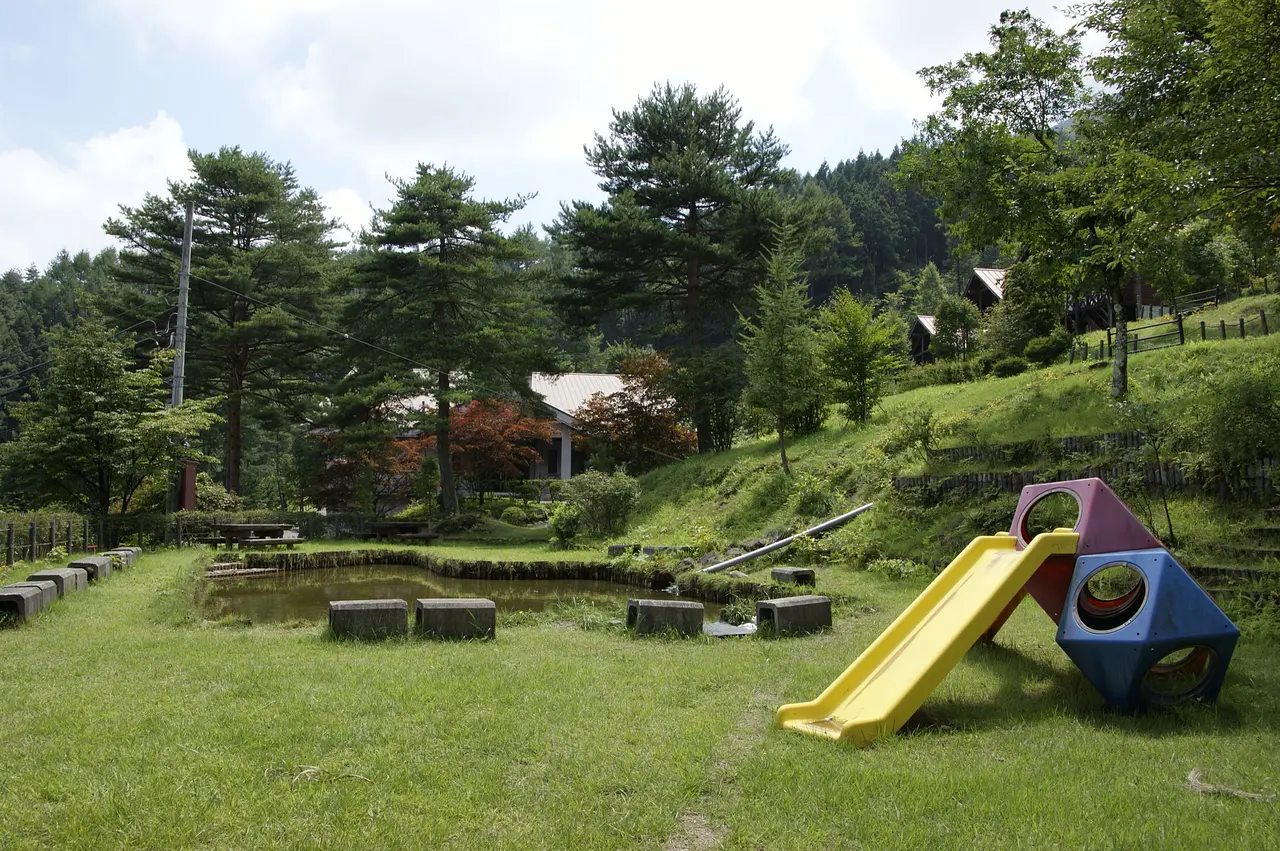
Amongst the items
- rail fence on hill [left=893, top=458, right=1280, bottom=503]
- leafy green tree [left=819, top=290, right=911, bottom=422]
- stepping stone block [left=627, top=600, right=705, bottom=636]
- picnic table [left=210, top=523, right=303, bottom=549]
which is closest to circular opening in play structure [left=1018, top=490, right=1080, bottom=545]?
rail fence on hill [left=893, top=458, right=1280, bottom=503]

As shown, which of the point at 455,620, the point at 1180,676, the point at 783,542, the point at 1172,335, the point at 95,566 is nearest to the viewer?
the point at 1180,676

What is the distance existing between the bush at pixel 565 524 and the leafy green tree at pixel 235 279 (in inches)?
504

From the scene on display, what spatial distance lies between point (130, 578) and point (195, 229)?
65.4ft

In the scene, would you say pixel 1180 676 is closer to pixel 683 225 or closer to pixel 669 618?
pixel 669 618

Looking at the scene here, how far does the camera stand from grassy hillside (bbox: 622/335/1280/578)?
11.2 metres

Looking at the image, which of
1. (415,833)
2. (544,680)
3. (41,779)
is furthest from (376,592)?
(415,833)

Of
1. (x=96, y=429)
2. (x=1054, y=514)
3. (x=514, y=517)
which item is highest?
(x=96, y=429)

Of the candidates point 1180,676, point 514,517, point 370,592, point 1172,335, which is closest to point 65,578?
point 370,592

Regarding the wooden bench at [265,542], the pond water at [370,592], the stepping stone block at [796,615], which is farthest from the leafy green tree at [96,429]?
the stepping stone block at [796,615]

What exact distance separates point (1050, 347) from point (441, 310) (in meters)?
17.2

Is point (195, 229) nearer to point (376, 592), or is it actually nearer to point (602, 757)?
point (376, 592)

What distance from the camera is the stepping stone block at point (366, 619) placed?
712 centimetres

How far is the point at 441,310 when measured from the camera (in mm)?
23906

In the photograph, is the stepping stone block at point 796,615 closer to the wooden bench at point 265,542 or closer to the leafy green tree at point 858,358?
the leafy green tree at point 858,358
